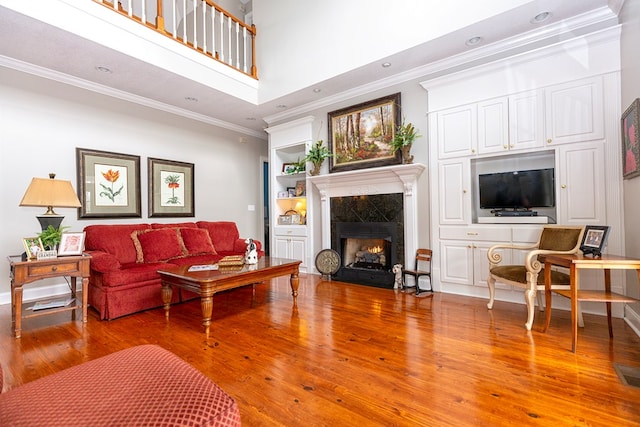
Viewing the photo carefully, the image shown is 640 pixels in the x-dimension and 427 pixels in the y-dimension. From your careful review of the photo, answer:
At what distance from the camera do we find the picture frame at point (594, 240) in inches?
89.8

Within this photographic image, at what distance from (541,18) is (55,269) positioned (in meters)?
5.42

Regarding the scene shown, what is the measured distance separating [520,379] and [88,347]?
10.2 ft

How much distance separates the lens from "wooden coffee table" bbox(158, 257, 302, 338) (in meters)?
2.57

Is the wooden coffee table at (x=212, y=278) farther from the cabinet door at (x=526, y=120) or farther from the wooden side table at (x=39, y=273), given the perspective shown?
the cabinet door at (x=526, y=120)

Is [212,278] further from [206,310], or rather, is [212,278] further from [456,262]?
[456,262]

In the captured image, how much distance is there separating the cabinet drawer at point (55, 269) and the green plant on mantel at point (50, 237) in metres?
0.23

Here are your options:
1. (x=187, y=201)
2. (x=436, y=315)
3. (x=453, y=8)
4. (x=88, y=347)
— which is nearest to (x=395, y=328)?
(x=436, y=315)

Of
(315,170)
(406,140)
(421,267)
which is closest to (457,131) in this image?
(406,140)

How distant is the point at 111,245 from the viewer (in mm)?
3555

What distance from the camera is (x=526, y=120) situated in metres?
3.27

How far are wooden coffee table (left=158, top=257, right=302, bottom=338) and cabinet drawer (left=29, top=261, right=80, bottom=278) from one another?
0.82 meters

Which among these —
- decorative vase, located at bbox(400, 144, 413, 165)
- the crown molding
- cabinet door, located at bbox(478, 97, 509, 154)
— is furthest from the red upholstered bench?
the crown molding

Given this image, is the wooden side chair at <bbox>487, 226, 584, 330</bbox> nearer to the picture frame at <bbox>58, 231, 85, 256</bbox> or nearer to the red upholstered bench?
the red upholstered bench

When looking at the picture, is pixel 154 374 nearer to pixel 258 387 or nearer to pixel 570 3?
pixel 258 387
